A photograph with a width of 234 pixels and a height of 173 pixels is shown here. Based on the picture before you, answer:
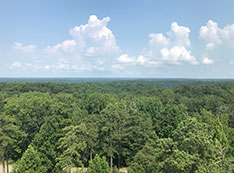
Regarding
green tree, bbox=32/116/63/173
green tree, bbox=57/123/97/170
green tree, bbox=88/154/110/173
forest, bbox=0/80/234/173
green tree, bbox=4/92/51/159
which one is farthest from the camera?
green tree, bbox=4/92/51/159

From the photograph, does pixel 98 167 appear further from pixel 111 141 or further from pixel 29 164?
pixel 29 164

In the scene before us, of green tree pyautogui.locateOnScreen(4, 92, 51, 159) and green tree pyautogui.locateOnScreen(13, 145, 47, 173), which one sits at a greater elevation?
green tree pyautogui.locateOnScreen(4, 92, 51, 159)

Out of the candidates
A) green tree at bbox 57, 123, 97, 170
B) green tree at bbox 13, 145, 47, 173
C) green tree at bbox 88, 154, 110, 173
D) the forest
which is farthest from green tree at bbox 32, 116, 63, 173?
green tree at bbox 88, 154, 110, 173

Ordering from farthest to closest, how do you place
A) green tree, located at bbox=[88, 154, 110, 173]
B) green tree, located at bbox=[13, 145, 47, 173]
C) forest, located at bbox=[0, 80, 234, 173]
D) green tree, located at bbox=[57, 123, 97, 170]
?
green tree, located at bbox=[57, 123, 97, 170] → green tree, located at bbox=[88, 154, 110, 173] → green tree, located at bbox=[13, 145, 47, 173] → forest, located at bbox=[0, 80, 234, 173]

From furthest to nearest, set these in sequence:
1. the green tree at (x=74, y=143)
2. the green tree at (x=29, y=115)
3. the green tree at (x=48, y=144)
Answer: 1. the green tree at (x=29, y=115)
2. the green tree at (x=48, y=144)
3. the green tree at (x=74, y=143)

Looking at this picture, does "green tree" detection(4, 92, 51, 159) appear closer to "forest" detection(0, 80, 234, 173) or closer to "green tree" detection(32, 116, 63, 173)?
"forest" detection(0, 80, 234, 173)

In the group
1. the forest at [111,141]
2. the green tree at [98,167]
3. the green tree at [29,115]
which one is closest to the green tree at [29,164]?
the forest at [111,141]

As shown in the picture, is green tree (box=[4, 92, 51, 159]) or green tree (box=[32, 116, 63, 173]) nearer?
green tree (box=[32, 116, 63, 173])

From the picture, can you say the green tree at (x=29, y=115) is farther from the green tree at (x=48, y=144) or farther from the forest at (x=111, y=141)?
the green tree at (x=48, y=144)

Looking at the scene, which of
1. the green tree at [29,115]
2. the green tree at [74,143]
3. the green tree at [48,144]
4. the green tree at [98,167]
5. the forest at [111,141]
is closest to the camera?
the forest at [111,141]

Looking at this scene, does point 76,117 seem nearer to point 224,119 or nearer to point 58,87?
point 224,119

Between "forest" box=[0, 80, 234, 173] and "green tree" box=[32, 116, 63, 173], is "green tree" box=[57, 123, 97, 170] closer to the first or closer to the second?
"forest" box=[0, 80, 234, 173]

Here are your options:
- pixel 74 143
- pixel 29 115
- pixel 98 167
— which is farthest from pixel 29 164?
pixel 29 115
